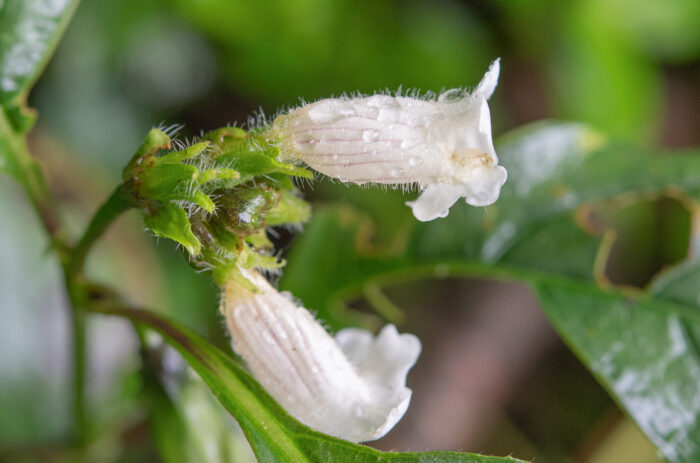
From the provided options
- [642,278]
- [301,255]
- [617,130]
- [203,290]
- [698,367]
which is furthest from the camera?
[642,278]

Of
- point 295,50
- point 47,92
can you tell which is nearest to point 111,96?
Answer: point 47,92

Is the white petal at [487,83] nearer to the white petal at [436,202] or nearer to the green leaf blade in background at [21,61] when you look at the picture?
the white petal at [436,202]

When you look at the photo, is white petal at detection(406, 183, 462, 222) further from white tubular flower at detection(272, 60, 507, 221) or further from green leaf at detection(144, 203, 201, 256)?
green leaf at detection(144, 203, 201, 256)

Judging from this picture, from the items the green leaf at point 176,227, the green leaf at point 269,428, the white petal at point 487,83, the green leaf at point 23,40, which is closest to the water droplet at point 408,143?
the white petal at point 487,83

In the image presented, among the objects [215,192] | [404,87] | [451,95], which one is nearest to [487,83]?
[451,95]

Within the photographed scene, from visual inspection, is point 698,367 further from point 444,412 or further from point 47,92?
point 47,92

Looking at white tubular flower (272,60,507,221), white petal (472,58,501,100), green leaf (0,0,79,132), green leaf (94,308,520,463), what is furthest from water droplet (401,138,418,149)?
green leaf (0,0,79,132)
